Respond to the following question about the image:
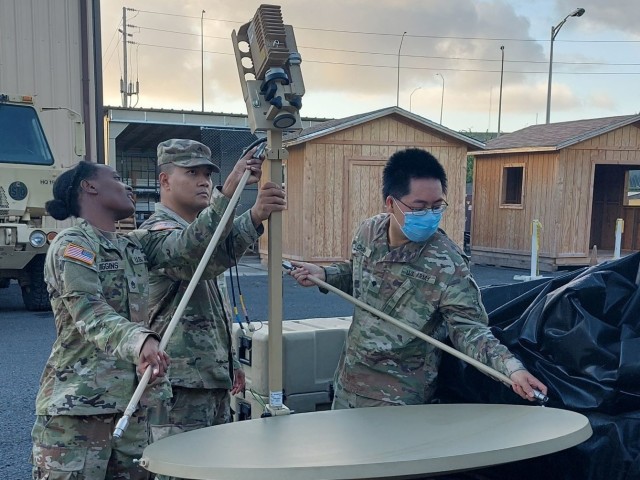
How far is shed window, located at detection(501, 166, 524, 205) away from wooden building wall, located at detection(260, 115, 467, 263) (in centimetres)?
297

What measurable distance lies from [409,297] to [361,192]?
1055cm

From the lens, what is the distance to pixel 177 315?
1879 millimetres

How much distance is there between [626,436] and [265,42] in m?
1.61

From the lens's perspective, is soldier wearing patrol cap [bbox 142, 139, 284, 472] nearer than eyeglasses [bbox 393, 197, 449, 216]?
No

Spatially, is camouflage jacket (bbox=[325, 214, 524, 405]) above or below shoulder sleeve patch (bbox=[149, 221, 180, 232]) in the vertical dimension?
below

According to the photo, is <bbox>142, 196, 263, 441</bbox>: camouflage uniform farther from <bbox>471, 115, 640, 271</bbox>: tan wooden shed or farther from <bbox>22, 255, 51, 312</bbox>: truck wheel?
<bbox>471, 115, 640, 271</bbox>: tan wooden shed

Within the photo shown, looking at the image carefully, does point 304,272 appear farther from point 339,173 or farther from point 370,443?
point 339,173

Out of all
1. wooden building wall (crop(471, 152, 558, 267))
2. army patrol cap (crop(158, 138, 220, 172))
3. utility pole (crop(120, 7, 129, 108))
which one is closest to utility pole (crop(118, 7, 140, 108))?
utility pole (crop(120, 7, 129, 108))

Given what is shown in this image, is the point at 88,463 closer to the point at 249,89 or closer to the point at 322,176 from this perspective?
the point at 249,89

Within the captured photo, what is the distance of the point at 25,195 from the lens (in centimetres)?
774

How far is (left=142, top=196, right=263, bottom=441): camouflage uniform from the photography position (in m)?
2.57

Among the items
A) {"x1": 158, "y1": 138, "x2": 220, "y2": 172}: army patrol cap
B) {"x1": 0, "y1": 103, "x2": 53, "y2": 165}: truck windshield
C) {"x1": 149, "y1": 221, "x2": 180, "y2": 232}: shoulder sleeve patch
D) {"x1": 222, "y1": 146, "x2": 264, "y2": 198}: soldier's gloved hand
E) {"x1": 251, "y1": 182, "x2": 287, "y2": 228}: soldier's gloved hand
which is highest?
{"x1": 0, "y1": 103, "x2": 53, "y2": 165}: truck windshield

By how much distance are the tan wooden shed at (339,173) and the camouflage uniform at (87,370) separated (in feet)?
33.2

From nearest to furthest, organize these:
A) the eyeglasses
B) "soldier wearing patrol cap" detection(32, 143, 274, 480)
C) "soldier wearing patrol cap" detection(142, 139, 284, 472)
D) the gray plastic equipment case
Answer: "soldier wearing patrol cap" detection(32, 143, 274, 480) < the eyeglasses < "soldier wearing patrol cap" detection(142, 139, 284, 472) < the gray plastic equipment case
